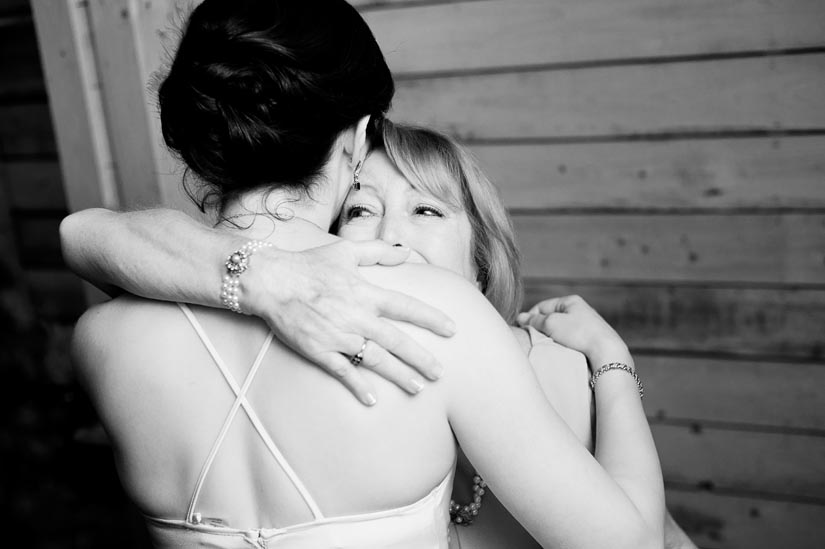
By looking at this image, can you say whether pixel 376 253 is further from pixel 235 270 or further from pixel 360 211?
pixel 360 211

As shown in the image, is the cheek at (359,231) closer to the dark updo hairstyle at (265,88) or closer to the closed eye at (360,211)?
the closed eye at (360,211)

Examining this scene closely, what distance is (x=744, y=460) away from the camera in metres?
2.40

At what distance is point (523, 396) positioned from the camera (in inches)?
36.4

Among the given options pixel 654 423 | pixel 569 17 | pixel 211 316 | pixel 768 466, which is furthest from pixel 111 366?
pixel 768 466

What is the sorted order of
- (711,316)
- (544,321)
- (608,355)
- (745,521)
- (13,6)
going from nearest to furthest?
(608,355)
(544,321)
(711,316)
(745,521)
(13,6)

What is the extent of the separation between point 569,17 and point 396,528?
1.70m

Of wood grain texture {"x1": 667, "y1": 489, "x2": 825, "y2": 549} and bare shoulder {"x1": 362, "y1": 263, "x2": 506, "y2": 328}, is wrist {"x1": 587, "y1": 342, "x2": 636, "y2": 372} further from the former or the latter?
wood grain texture {"x1": 667, "y1": 489, "x2": 825, "y2": 549}

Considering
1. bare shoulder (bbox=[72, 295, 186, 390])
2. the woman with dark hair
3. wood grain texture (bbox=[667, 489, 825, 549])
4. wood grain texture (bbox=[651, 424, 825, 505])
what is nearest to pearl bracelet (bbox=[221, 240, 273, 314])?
the woman with dark hair

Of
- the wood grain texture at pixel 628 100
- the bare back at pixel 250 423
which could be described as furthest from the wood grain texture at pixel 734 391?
the bare back at pixel 250 423

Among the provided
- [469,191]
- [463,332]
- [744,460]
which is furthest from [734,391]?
[463,332]

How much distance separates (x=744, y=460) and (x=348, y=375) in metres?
1.95

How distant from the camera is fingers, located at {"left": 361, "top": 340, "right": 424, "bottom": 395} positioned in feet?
2.97

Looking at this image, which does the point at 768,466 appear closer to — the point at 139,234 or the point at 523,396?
the point at 523,396

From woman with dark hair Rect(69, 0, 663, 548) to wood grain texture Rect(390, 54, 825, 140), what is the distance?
4.46 feet
